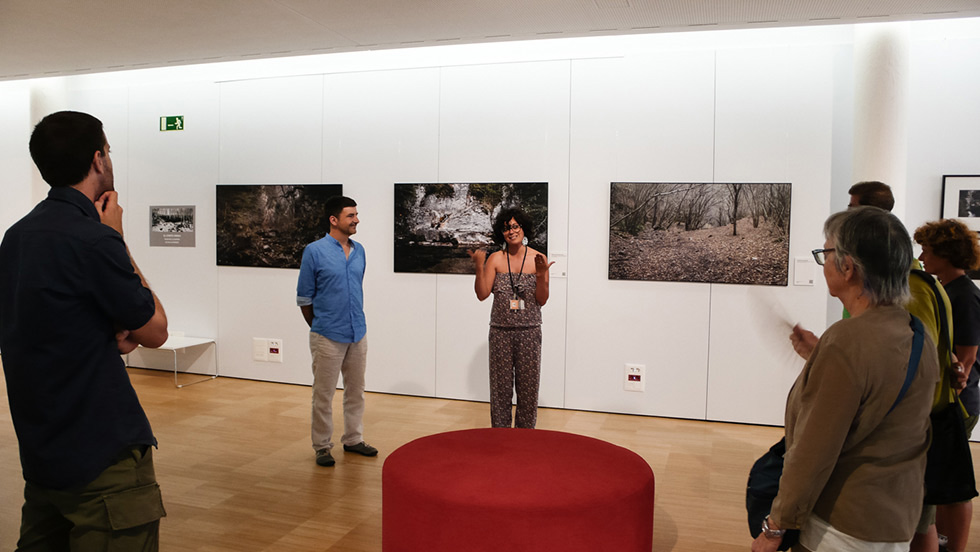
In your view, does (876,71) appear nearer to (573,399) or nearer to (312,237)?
(573,399)

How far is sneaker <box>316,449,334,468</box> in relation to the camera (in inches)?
215

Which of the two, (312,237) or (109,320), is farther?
(312,237)

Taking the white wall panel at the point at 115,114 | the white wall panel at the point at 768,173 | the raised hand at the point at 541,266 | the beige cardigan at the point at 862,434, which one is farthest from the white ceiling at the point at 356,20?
the beige cardigan at the point at 862,434

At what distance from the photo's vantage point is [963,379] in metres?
2.94

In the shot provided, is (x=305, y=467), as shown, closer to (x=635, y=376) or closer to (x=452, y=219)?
(x=452, y=219)

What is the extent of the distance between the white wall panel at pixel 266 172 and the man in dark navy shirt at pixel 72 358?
19.7 feet

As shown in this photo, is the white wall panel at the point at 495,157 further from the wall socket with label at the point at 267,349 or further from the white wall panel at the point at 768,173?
the wall socket with label at the point at 267,349

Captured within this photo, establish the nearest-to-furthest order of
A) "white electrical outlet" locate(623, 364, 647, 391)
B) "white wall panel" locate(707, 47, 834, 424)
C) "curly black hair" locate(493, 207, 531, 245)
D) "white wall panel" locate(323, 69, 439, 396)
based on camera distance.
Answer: "curly black hair" locate(493, 207, 531, 245), "white wall panel" locate(707, 47, 834, 424), "white electrical outlet" locate(623, 364, 647, 391), "white wall panel" locate(323, 69, 439, 396)

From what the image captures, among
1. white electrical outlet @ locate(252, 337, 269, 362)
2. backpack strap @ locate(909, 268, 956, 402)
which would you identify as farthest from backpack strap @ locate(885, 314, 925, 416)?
white electrical outlet @ locate(252, 337, 269, 362)

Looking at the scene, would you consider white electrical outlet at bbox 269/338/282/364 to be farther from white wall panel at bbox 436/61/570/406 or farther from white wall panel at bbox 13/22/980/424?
white wall panel at bbox 436/61/570/406

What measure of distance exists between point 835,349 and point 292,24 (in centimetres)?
555

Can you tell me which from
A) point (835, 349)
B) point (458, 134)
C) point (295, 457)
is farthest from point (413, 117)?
point (835, 349)

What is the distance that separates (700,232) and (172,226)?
646 cm

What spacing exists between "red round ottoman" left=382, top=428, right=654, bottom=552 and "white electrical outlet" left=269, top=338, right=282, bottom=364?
548cm
